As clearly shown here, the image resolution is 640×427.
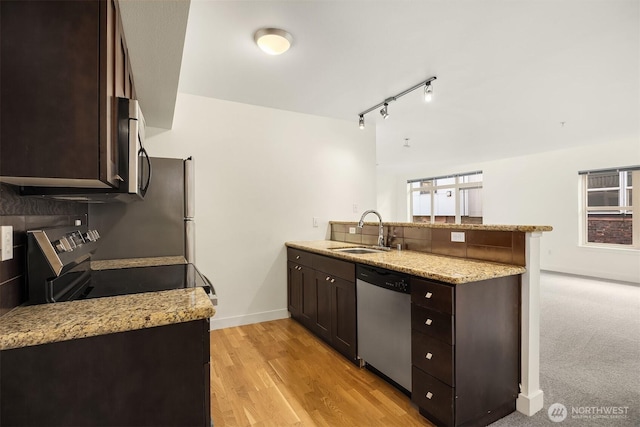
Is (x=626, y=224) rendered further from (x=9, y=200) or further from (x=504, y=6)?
(x=9, y=200)

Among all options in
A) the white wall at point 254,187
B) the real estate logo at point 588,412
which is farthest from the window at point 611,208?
the real estate logo at point 588,412

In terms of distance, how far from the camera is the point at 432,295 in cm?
178

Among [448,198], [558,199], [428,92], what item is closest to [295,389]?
[428,92]

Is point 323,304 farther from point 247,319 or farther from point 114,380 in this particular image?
point 114,380

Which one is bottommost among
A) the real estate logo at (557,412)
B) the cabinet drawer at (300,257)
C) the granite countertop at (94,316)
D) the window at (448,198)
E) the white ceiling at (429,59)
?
the real estate logo at (557,412)

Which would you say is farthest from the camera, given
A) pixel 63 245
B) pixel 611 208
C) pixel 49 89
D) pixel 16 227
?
pixel 611 208

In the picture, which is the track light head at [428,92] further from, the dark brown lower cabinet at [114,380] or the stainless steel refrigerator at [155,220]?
the dark brown lower cabinet at [114,380]

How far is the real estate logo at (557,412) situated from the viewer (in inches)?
72.9

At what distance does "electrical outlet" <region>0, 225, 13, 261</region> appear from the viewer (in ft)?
3.43

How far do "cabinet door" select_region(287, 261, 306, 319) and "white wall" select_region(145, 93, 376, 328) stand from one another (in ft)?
0.31

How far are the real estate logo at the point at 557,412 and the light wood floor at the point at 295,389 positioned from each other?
74 centimetres

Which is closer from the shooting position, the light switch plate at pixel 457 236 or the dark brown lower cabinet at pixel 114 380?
the dark brown lower cabinet at pixel 114 380

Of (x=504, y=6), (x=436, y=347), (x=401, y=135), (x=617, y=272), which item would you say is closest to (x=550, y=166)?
(x=617, y=272)

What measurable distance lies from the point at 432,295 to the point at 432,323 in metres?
0.15
